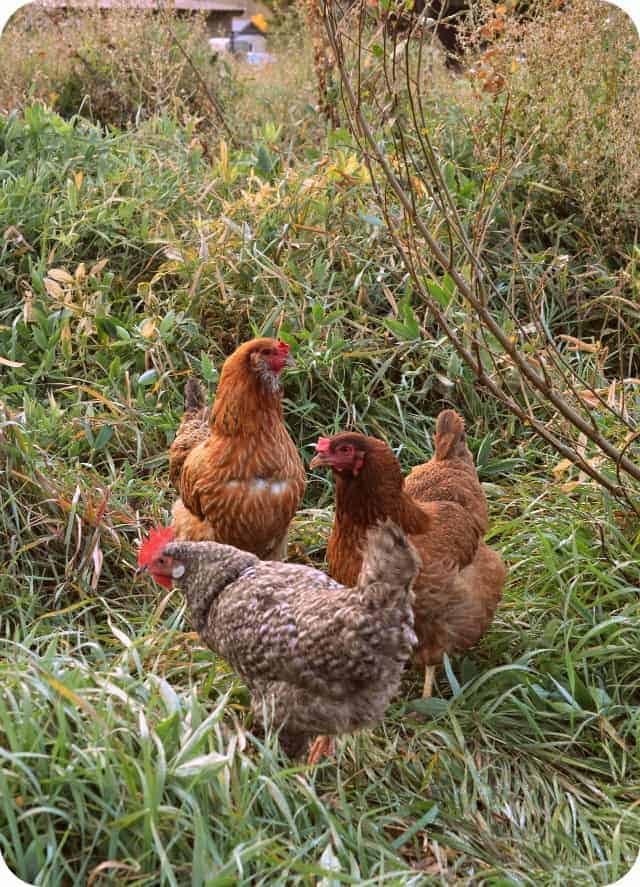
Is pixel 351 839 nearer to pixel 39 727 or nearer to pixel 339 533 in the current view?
pixel 39 727

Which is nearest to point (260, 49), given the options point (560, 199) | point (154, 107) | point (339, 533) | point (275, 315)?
point (154, 107)

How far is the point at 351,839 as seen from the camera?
2.15 m

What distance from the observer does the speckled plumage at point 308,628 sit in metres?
2.13

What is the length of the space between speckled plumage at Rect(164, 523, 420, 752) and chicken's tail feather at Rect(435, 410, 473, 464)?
82 cm

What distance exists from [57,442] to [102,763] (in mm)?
1973

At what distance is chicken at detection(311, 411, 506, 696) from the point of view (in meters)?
2.77

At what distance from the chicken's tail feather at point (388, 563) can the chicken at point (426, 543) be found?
0.64 metres

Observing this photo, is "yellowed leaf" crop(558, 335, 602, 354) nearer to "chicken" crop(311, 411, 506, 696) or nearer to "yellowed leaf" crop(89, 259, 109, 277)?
"chicken" crop(311, 411, 506, 696)

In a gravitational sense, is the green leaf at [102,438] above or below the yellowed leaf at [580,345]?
below

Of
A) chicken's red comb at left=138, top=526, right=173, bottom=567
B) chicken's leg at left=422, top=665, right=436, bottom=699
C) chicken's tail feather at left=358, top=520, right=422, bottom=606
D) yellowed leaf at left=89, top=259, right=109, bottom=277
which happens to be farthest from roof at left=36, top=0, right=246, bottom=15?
chicken's tail feather at left=358, top=520, right=422, bottom=606

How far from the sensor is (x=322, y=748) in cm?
250

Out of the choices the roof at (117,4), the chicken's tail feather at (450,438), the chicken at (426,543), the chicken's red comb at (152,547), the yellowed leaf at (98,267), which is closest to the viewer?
the chicken's red comb at (152,547)

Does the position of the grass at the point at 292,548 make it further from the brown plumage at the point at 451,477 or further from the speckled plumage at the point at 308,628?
the brown plumage at the point at 451,477

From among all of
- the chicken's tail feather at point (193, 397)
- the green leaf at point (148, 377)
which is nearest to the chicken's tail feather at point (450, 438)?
the chicken's tail feather at point (193, 397)
